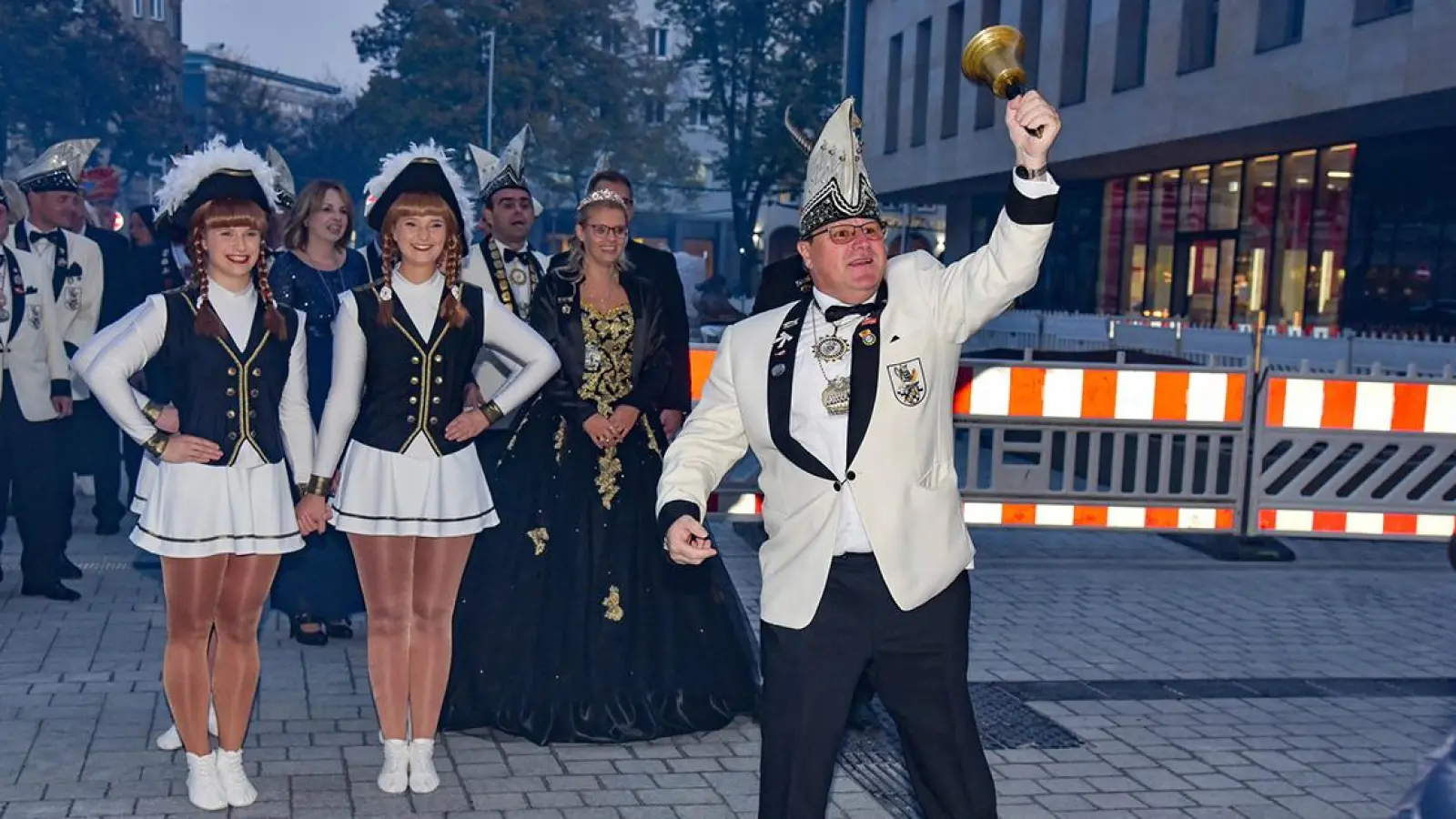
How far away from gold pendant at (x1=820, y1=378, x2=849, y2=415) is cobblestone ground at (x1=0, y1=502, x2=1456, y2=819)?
2.01 meters

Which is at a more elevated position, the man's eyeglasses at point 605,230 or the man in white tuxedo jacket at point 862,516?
the man's eyeglasses at point 605,230

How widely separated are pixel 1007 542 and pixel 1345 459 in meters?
2.31

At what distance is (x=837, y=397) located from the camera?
396 cm

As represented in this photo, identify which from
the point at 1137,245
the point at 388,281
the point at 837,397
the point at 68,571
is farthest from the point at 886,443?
the point at 1137,245

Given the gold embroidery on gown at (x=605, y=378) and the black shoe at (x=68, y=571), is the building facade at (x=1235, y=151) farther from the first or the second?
the gold embroidery on gown at (x=605, y=378)

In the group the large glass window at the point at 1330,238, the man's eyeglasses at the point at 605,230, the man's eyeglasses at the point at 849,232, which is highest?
the large glass window at the point at 1330,238

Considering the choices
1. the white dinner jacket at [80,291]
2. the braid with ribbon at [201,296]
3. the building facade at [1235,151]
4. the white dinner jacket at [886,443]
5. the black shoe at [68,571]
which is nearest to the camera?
the white dinner jacket at [886,443]

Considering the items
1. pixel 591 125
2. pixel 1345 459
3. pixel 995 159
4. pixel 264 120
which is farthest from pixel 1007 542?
pixel 264 120

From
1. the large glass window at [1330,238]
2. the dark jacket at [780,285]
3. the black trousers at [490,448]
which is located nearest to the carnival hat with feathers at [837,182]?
the dark jacket at [780,285]

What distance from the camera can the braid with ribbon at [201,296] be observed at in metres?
5.14

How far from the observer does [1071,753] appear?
6.17m

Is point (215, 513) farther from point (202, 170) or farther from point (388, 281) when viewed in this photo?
point (202, 170)

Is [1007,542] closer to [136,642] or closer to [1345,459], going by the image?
[1345,459]

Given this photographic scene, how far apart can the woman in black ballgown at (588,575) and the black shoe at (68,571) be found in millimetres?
3632
